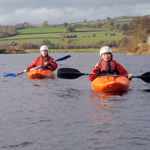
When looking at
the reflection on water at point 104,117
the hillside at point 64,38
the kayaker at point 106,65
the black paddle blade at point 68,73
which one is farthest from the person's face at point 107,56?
the hillside at point 64,38

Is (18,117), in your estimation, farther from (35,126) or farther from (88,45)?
(88,45)

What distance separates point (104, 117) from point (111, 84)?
4.43 meters

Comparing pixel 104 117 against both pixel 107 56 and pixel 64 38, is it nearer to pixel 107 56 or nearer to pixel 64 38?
pixel 107 56

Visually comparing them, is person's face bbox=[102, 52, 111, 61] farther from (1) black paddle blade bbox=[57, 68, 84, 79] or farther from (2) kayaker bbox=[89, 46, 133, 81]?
(1) black paddle blade bbox=[57, 68, 84, 79]

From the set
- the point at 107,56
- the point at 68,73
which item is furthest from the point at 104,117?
the point at 68,73

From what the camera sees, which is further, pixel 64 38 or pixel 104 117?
pixel 64 38

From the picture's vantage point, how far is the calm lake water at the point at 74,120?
27.1 ft

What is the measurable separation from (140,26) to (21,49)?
113 ft

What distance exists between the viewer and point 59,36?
10981cm

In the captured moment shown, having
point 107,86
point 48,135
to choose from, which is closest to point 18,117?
point 48,135

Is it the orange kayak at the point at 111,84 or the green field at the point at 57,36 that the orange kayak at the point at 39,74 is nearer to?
the orange kayak at the point at 111,84

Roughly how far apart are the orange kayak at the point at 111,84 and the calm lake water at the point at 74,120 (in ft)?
1.12

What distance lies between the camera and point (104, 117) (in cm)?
1048

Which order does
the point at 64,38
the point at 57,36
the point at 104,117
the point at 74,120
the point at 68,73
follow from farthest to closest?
the point at 57,36, the point at 64,38, the point at 68,73, the point at 104,117, the point at 74,120
